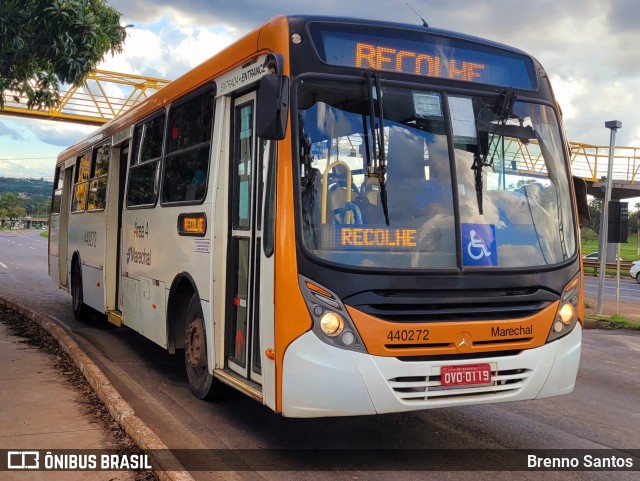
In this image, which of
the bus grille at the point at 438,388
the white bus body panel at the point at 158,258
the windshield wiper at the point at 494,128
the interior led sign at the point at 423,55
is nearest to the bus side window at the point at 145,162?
the white bus body panel at the point at 158,258

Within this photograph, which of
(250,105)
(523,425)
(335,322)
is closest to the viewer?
(335,322)

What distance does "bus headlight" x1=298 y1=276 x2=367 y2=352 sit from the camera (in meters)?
4.64

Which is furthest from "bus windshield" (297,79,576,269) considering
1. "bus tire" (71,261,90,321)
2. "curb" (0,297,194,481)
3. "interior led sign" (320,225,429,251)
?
"bus tire" (71,261,90,321)

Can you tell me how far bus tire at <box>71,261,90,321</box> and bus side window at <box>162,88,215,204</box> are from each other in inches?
198

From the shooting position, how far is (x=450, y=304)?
16.1 feet

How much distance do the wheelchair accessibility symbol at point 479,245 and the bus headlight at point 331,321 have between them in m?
1.01

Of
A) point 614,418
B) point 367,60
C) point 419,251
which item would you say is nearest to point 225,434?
point 419,251

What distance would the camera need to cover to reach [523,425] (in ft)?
20.7

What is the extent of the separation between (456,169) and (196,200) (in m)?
2.61

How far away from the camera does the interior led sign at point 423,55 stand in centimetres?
515

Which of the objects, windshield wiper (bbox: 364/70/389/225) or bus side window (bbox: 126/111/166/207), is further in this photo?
bus side window (bbox: 126/111/166/207)

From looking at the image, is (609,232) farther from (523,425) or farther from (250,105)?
(250,105)

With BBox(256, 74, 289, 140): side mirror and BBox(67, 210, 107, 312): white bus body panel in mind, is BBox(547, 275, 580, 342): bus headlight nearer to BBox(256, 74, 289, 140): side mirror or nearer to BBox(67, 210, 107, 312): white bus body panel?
BBox(256, 74, 289, 140): side mirror

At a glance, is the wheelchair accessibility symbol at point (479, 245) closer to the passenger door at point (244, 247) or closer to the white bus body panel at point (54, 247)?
the passenger door at point (244, 247)
